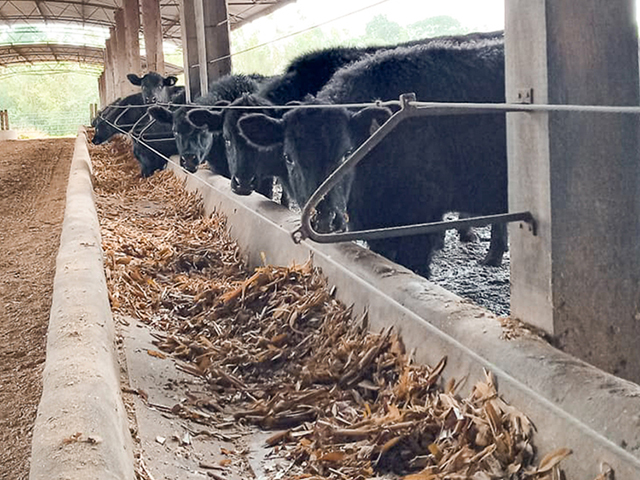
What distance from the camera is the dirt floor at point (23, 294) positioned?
277 centimetres

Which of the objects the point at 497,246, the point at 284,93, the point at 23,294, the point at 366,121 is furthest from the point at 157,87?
the point at 366,121

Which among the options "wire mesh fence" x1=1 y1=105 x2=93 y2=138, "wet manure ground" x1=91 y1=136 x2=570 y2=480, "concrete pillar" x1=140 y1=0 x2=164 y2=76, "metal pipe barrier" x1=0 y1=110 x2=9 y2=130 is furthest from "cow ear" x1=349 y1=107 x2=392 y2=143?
"wire mesh fence" x1=1 y1=105 x2=93 y2=138

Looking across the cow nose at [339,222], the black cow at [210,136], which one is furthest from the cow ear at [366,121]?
the black cow at [210,136]

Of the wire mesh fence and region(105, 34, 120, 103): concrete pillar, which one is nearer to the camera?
region(105, 34, 120, 103): concrete pillar

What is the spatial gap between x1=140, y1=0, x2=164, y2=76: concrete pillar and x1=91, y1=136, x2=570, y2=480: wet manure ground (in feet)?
32.4

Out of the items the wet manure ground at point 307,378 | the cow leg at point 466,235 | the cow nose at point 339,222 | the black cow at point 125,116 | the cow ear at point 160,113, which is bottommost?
the wet manure ground at point 307,378

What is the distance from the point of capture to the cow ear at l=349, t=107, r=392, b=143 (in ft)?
15.7

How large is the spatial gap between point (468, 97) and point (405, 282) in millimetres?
2197

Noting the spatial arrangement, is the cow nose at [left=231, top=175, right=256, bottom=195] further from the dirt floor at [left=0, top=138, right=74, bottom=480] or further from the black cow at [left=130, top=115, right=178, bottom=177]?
the black cow at [left=130, top=115, right=178, bottom=177]

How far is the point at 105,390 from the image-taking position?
248cm

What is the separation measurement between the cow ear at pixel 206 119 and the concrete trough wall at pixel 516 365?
110 inches

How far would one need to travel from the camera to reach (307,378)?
3.54m

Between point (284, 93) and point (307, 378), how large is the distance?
3.52 metres

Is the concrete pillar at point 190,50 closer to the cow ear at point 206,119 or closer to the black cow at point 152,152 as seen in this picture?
the black cow at point 152,152
